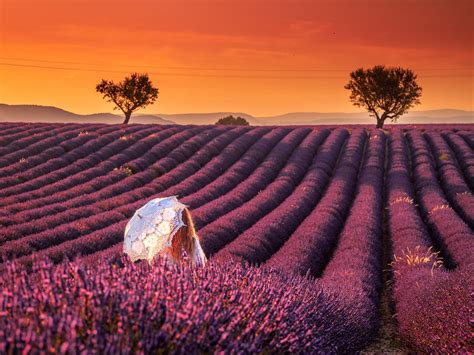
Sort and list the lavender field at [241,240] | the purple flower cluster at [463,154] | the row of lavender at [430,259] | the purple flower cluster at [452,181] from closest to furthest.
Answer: the lavender field at [241,240], the row of lavender at [430,259], the purple flower cluster at [452,181], the purple flower cluster at [463,154]

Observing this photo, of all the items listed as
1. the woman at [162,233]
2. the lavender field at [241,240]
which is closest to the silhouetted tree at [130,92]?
the lavender field at [241,240]

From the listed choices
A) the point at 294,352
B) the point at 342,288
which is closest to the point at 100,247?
the point at 342,288

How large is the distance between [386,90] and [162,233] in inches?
1765

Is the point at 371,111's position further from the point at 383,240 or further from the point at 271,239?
the point at 271,239

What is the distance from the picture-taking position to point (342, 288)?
7.71 m

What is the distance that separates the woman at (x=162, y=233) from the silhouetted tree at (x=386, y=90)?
142 ft

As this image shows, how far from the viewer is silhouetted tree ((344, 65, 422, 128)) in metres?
47.8

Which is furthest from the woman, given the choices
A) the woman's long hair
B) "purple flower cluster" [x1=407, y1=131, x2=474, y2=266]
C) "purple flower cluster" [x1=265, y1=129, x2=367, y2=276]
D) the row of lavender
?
"purple flower cluster" [x1=407, y1=131, x2=474, y2=266]

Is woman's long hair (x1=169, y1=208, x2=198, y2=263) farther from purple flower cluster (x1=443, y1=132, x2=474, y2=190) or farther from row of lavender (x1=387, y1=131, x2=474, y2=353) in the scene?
purple flower cluster (x1=443, y1=132, x2=474, y2=190)

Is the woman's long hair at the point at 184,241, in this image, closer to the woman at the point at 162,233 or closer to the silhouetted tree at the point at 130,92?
the woman at the point at 162,233

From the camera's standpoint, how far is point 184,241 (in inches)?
234

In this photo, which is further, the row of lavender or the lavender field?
the row of lavender

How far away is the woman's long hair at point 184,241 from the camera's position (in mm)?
5844

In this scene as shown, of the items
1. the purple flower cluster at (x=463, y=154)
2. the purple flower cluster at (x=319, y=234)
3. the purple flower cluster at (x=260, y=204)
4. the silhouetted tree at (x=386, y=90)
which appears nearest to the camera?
the purple flower cluster at (x=319, y=234)
